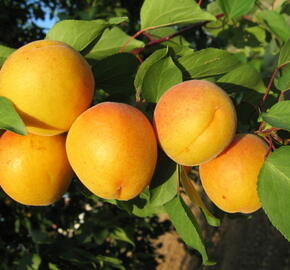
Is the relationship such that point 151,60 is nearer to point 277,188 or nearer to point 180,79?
point 180,79

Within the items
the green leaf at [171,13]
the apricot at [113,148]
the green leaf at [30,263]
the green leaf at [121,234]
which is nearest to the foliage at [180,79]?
the green leaf at [171,13]

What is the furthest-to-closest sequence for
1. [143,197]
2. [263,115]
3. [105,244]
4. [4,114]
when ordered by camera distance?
[105,244] < [143,197] < [263,115] < [4,114]

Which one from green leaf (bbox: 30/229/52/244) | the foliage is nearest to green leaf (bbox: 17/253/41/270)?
green leaf (bbox: 30/229/52/244)

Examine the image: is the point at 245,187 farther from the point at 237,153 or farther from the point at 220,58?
the point at 220,58

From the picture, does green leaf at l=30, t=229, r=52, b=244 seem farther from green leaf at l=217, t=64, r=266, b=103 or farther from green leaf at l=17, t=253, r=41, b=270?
green leaf at l=217, t=64, r=266, b=103

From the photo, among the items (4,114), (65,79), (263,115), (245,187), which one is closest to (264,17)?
(263,115)

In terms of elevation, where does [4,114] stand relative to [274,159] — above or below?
above
